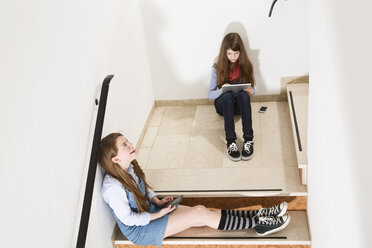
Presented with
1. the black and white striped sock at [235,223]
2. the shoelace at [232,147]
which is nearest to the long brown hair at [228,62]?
the shoelace at [232,147]

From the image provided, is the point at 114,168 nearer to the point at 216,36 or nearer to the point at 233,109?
the point at 233,109

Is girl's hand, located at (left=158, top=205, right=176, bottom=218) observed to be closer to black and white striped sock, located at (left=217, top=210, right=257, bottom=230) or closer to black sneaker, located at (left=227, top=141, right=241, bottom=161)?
black and white striped sock, located at (left=217, top=210, right=257, bottom=230)

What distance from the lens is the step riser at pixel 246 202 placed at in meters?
2.89

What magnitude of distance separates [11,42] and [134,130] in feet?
5.97

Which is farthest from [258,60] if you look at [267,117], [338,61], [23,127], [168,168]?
[23,127]

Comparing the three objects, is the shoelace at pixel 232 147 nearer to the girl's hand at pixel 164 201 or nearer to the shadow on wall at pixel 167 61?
the girl's hand at pixel 164 201

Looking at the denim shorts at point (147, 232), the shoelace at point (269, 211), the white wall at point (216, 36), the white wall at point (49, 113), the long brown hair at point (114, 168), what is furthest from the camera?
the white wall at point (216, 36)

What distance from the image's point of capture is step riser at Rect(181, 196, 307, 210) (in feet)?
9.50

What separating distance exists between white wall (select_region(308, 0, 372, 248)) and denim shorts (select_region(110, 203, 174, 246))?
949 millimetres

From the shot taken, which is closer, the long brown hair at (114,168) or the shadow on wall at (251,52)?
the long brown hair at (114,168)

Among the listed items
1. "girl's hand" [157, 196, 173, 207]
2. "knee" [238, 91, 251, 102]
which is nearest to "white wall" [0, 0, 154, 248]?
"girl's hand" [157, 196, 173, 207]

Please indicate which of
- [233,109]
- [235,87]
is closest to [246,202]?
[233,109]

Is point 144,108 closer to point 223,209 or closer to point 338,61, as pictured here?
point 223,209

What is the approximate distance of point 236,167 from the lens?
125 inches
